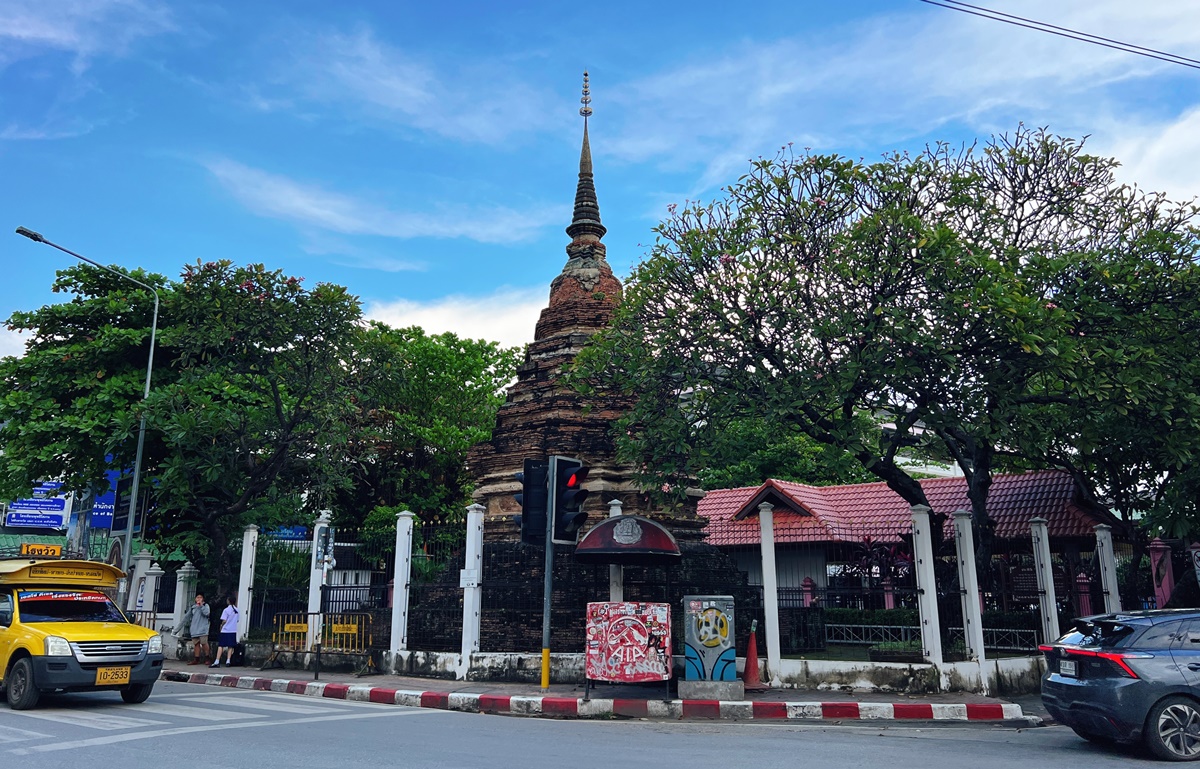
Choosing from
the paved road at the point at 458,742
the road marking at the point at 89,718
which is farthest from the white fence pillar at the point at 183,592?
the road marking at the point at 89,718

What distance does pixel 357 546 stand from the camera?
16953mm

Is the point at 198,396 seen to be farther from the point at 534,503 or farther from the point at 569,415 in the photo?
the point at 534,503

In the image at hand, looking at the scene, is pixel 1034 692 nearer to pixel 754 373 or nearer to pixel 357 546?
pixel 754 373

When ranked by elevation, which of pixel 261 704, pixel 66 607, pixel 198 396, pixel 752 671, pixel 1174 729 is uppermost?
pixel 198 396

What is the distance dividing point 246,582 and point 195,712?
7866mm

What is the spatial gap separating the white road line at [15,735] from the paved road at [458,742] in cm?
2

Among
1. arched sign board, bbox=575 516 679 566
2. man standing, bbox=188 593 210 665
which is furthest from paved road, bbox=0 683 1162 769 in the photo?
man standing, bbox=188 593 210 665

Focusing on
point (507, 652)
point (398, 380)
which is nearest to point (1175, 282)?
point (507, 652)

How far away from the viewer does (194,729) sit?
Result: 9023 mm

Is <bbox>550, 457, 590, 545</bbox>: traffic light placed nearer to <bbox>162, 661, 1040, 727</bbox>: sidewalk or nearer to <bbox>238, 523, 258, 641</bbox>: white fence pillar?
<bbox>162, 661, 1040, 727</bbox>: sidewalk

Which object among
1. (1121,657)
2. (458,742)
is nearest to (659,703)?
(458,742)

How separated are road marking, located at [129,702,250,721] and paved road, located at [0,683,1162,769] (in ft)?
0.04

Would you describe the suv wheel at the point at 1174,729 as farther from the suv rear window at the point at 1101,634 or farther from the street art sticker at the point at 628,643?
the street art sticker at the point at 628,643

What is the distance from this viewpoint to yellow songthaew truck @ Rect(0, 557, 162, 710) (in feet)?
34.4
